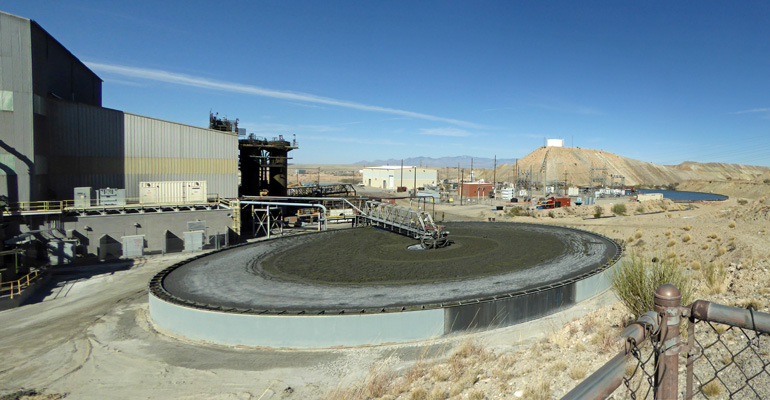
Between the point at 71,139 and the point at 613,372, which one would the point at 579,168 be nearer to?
the point at 71,139

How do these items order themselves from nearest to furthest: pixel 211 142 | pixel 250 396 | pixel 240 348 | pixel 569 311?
pixel 250 396, pixel 240 348, pixel 569 311, pixel 211 142

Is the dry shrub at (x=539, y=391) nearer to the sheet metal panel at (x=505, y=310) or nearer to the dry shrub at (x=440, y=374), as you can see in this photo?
the dry shrub at (x=440, y=374)

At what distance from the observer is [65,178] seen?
3572 cm

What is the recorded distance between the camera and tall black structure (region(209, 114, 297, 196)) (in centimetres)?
5119

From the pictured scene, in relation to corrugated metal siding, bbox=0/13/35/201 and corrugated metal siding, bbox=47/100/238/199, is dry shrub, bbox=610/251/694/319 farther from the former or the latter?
corrugated metal siding, bbox=0/13/35/201

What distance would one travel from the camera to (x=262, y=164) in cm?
5247

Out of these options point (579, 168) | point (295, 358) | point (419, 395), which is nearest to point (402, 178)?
point (579, 168)

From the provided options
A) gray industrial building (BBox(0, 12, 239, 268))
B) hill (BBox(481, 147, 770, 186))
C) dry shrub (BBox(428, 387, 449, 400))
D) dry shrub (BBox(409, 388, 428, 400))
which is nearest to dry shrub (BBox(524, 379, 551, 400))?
dry shrub (BBox(428, 387, 449, 400))

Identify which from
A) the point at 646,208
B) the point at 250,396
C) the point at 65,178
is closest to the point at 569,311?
the point at 250,396

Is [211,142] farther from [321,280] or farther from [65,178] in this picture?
[321,280]

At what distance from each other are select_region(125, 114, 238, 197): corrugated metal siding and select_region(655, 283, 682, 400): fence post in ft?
148

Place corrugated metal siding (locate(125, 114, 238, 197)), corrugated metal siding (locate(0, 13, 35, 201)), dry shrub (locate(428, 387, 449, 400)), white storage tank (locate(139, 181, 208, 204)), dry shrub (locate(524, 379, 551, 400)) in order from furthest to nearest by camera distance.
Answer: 1. corrugated metal siding (locate(125, 114, 238, 197))
2. white storage tank (locate(139, 181, 208, 204))
3. corrugated metal siding (locate(0, 13, 35, 201))
4. dry shrub (locate(428, 387, 449, 400))
5. dry shrub (locate(524, 379, 551, 400))

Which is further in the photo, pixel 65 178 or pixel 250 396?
pixel 65 178

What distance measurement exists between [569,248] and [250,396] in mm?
22677
